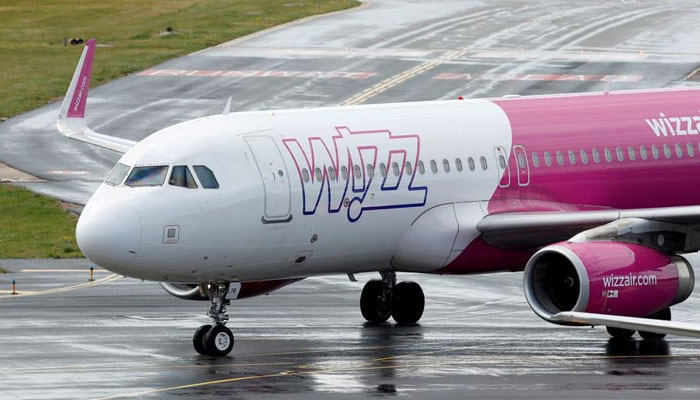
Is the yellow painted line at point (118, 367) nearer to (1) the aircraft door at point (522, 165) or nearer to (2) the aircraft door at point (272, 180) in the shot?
(2) the aircraft door at point (272, 180)

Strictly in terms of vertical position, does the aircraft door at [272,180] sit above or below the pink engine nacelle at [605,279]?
above

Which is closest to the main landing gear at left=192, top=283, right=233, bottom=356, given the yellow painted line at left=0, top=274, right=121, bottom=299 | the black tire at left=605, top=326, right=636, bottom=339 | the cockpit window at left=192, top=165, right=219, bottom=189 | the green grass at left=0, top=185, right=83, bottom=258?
the cockpit window at left=192, top=165, right=219, bottom=189

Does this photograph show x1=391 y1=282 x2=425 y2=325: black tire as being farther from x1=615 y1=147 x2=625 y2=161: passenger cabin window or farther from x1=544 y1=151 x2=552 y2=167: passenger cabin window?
x1=615 y1=147 x2=625 y2=161: passenger cabin window

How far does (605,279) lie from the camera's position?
29.9 metres

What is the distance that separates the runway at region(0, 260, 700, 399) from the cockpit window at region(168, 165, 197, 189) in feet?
10.2

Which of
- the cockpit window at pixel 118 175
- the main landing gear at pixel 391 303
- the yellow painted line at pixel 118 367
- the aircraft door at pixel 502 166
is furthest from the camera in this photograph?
the main landing gear at pixel 391 303

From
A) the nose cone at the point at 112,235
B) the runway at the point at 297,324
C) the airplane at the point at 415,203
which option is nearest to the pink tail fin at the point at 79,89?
the runway at the point at 297,324

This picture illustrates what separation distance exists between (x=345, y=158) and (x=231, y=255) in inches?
119

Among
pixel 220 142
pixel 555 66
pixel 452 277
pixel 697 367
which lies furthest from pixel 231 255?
pixel 555 66

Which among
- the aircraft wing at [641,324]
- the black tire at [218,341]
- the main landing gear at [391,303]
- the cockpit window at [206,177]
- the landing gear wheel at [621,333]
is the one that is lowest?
the landing gear wheel at [621,333]

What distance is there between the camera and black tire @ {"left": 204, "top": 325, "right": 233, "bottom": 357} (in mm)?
30386

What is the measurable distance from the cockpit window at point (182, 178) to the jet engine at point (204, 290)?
10.9 ft

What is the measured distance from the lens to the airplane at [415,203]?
97.7ft

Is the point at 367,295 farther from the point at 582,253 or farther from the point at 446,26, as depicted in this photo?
the point at 446,26
